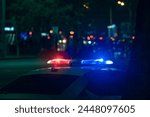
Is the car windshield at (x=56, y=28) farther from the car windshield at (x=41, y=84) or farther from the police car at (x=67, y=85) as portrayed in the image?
the car windshield at (x=41, y=84)

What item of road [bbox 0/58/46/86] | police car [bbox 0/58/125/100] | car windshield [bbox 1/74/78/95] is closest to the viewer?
police car [bbox 0/58/125/100]

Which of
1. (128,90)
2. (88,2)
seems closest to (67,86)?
(128,90)

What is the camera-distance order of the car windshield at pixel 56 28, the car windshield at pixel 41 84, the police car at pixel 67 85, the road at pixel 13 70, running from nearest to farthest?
the police car at pixel 67 85, the car windshield at pixel 41 84, the road at pixel 13 70, the car windshield at pixel 56 28

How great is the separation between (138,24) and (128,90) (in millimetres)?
970

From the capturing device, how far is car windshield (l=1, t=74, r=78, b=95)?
9094mm

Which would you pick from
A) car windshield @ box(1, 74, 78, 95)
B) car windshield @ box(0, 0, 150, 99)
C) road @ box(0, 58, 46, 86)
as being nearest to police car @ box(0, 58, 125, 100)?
car windshield @ box(1, 74, 78, 95)

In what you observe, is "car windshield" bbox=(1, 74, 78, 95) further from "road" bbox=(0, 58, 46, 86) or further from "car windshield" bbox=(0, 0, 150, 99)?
"car windshield" bbox=(0, 0, 150, 99)

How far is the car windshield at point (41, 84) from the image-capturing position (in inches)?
358

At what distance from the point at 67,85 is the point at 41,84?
400mm

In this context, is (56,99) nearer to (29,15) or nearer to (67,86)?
(67,86)

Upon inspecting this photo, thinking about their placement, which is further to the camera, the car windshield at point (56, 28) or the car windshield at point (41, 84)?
the car windshield at point (56, 28)

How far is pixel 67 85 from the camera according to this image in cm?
910

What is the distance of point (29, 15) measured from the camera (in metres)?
72.7

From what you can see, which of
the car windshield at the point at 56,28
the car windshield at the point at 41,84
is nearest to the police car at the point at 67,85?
the car windshield at the point at 41,84
